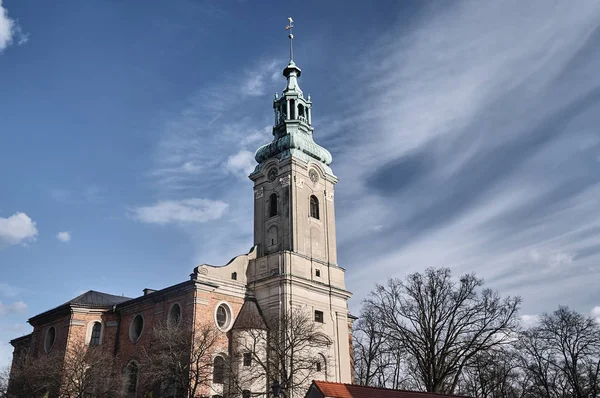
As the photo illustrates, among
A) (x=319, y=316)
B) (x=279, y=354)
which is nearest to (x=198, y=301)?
(x=279, y=354)

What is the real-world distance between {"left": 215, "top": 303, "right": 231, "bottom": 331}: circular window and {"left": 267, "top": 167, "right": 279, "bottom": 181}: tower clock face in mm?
10736

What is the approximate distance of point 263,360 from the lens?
3303cm

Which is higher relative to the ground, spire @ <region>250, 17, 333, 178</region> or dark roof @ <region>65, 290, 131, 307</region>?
spire @ <region>250, 17, 333, 178</region>

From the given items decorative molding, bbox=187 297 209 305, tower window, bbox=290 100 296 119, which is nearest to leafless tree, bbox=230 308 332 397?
decorative molding, bbox=187 297 209 305

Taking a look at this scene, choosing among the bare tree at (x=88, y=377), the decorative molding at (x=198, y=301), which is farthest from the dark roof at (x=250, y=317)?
the bare tree at (x=88, y=377)

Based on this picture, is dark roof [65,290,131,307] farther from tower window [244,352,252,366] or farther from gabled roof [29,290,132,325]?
tower window [244,352,252,366]

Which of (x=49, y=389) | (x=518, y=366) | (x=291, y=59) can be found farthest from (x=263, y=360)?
(x=291, y=59)

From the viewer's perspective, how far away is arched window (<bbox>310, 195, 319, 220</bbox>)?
42.3 meters

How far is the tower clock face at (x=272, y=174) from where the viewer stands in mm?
42625

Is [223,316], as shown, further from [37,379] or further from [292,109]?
[292,109]

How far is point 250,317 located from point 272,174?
1186 centimetres

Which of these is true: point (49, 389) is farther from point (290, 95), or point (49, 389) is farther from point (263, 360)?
point (290, 95)

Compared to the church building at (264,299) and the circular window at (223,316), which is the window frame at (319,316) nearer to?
the church building at (264,299)

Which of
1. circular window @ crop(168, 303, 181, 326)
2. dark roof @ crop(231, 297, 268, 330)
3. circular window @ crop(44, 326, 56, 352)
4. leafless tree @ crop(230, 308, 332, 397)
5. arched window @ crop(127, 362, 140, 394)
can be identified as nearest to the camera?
leafless tree @ crop(230, 308, 332, 397)
